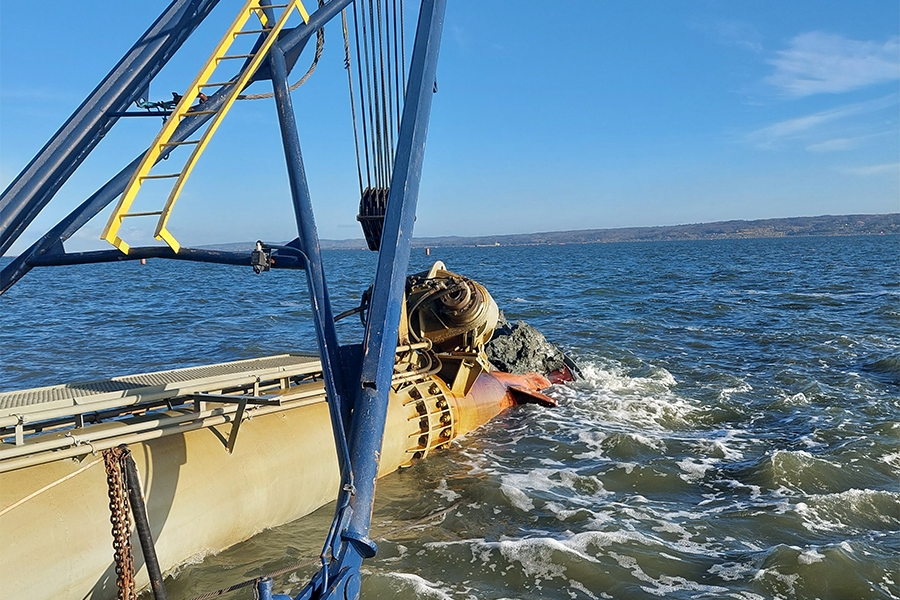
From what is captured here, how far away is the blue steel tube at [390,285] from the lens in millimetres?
4371

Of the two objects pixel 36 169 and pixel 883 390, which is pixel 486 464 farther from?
pixel 883 390

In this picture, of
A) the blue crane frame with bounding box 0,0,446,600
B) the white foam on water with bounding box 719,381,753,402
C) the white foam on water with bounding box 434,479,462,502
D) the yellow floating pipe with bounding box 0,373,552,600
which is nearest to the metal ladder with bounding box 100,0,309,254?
the blue crane frame with bounding box 0,0,446,600

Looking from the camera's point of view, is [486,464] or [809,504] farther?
[486,464]

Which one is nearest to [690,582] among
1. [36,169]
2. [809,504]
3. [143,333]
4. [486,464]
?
[809,504]

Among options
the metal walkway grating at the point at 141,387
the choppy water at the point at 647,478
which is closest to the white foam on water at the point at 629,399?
the choppy water at the point at 647,478

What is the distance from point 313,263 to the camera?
493cm

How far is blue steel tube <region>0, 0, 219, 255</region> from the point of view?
17.0ft

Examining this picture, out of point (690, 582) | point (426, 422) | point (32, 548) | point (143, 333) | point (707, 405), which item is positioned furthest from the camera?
point (143, 333)

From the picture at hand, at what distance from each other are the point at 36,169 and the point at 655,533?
6.78m

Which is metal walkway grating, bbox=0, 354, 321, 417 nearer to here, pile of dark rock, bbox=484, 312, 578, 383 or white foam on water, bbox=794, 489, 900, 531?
white foam on water, bbox=794, 489, 900, 531

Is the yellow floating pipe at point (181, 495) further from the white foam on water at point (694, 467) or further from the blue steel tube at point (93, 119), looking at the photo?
the white foam on water at point (694, 467)

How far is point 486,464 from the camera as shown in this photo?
30.9 feet

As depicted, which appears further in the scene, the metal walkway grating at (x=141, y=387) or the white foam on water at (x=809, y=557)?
the white foam on water at (x=809, y=557)

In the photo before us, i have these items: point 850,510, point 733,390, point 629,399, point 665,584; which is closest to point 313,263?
point 665,584
